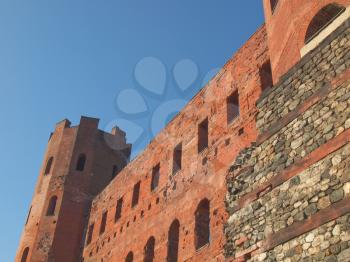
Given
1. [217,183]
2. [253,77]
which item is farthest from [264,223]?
[253,77]

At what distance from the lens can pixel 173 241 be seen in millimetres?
14211

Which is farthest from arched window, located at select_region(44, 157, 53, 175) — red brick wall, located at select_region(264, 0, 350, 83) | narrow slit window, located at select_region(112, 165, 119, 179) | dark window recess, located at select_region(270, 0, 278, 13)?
red brick wall, located at select_region(264, 0, 350, 83)

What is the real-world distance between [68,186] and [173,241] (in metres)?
11.1

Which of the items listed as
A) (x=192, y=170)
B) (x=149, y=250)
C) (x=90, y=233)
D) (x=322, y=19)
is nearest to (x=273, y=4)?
(x=322, y=19)

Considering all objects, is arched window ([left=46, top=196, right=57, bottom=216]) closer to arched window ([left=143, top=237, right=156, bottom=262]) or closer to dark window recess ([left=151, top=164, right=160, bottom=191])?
dark window recess ([left=151, top=164, right=160, bottom=191])

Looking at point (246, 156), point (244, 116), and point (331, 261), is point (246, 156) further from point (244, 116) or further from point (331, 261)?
point (244, 116)

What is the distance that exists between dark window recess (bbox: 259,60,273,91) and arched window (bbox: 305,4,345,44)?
3.72 metres

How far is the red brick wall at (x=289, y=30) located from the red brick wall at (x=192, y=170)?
2.55 metres

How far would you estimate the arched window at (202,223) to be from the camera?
12.8 meters

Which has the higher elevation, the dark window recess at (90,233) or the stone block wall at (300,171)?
the dark window recess at (90,233)

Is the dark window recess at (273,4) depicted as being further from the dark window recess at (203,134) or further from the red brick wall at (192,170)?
the dark window recess at (203,134)

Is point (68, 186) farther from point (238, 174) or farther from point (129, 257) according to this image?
point (238, 174)

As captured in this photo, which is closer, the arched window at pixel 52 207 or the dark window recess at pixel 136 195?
the dark window recess at pixel 136 195

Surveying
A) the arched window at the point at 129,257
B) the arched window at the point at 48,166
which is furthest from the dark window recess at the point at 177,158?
the arched window at the point at 48,166
